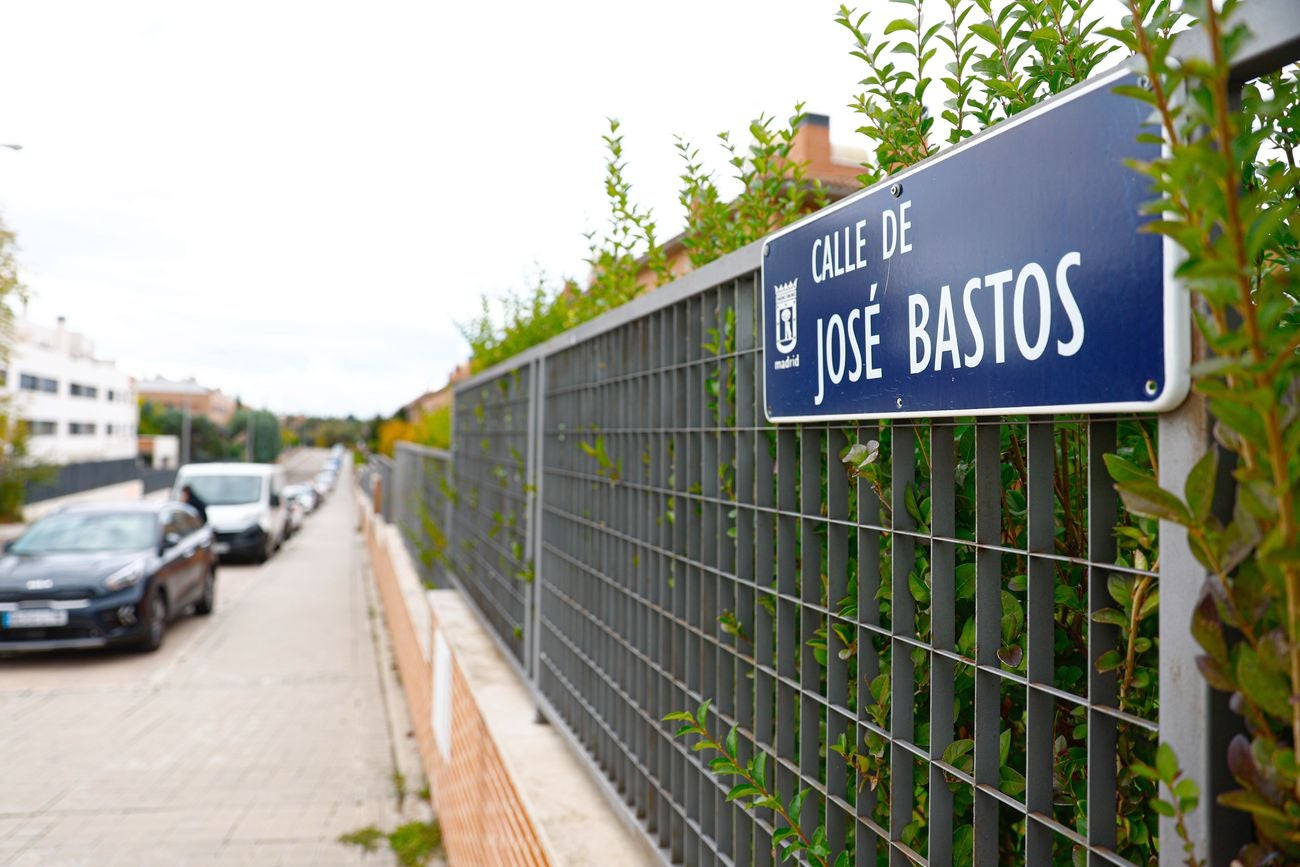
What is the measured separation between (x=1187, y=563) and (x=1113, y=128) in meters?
0.45

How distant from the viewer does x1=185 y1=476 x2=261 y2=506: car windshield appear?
19094 millimetres

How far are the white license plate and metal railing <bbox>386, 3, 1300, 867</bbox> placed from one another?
818 centimetres

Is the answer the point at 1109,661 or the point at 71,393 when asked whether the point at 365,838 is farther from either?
the point at 71,393

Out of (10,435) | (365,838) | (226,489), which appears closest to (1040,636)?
(365,838)

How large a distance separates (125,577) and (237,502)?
994 centimetres

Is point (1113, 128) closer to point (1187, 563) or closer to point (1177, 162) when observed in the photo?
point (1177, 162)

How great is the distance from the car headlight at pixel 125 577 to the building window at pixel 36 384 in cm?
4776

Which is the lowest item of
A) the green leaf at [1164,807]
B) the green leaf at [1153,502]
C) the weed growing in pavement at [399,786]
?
the weed growing in pavement at [399,786]

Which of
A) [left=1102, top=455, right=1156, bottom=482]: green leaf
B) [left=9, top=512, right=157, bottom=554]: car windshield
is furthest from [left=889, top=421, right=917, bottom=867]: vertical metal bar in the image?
[left=9, top=512, right=157, bottom=554]: car windshield

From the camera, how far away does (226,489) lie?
19312 millimetres

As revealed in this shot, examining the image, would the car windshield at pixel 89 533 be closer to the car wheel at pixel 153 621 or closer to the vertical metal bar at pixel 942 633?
the car wheel at pixel 153 621

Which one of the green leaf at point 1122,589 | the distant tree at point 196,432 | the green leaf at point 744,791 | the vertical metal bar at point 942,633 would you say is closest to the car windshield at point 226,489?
the green leaf at point 744,791

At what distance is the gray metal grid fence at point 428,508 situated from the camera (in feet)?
25.8

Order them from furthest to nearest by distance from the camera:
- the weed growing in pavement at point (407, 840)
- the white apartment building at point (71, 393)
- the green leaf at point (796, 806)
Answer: the white apartment building at point (71, 393) → the weed growing in pavement at point (407, 840) → the green leaf at point (796, 806)
